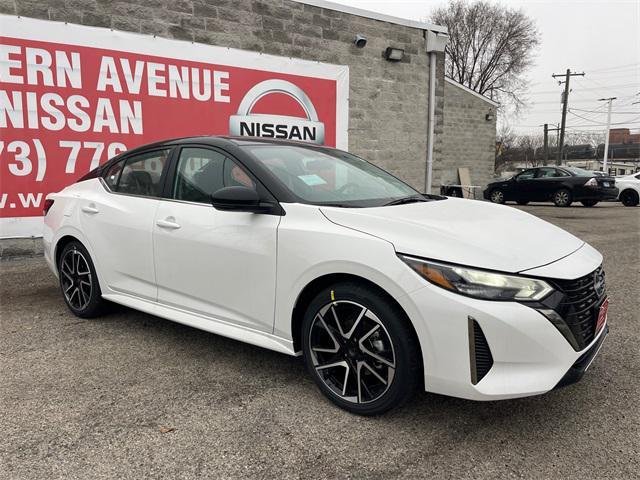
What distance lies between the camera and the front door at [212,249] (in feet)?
9.53

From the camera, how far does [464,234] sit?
8.28 ft

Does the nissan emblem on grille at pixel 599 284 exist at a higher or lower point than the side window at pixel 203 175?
lower

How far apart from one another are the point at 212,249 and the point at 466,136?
17.7m

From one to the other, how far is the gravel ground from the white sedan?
16677 mm

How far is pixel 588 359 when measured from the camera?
243 centimetres

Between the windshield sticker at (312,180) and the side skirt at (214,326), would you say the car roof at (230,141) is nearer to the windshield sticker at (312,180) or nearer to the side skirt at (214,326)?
the windshield sticker at (312,180)

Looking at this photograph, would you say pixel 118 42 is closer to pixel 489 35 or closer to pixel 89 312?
pixel 89 312

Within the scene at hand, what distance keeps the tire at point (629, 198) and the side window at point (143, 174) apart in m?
18.7

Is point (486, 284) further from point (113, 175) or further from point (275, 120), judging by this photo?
point (275, 120)

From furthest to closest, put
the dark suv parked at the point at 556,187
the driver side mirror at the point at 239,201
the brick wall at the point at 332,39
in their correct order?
the dark suv parked at the point at 556,187 → the brick wall at the point at 332,39 → the driver side mirror at the point at 239,201

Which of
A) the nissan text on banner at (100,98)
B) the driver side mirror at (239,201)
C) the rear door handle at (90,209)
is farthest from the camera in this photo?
the nissan text on banner at (100,98)

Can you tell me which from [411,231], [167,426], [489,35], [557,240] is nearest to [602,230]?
[557,240]

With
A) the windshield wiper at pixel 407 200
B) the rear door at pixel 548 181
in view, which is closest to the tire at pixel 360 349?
the windshield wiper at pixel 407 200

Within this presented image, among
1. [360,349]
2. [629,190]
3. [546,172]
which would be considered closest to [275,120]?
[360,349]
